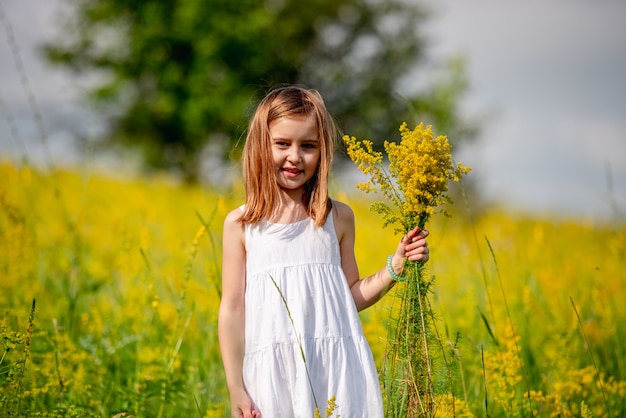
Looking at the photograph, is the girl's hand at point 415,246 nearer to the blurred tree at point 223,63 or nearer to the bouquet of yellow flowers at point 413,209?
the bouquet of yellow flowers at point 413,209

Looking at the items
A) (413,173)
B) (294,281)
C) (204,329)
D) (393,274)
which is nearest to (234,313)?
(294,281)

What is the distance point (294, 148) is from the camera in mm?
2307

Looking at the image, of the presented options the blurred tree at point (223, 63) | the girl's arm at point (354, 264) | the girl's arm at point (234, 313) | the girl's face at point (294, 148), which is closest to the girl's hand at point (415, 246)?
the girl's arm at point (354, 264)

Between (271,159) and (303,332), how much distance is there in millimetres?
590

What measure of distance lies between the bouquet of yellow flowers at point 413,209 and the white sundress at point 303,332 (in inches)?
6.3

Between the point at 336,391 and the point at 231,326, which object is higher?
the point at 231,326

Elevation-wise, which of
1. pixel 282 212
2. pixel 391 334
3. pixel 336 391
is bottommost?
pixel 336 391

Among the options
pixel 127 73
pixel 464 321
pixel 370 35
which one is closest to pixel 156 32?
pixel 127 73

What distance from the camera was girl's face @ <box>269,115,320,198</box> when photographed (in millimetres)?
2309

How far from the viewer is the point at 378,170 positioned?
2.05 meters

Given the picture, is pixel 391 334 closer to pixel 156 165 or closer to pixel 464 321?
pixel 464 321

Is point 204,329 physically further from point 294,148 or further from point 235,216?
point 294,148

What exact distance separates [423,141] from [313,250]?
56cm

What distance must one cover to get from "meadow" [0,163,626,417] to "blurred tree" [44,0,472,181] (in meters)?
12.9
